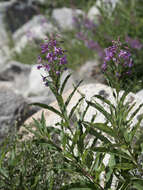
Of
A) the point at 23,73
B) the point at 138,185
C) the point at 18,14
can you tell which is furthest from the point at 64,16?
the point at 138,185

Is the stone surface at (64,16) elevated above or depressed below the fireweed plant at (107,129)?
above

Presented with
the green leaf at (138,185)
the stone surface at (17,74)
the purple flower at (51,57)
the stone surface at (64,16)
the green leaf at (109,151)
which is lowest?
the green leaf at (138,185)

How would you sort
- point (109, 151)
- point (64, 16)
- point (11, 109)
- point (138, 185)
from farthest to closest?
point (64, 16) → point (11, 109) → point (109, 151) → point (138, 185)

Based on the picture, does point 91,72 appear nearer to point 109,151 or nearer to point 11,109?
point 11,109

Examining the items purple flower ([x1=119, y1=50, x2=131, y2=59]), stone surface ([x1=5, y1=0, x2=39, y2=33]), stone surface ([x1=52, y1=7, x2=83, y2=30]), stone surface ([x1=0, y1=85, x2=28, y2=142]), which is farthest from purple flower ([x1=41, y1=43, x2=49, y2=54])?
stone surface ([x1=5, y1=0, x2=39, y2=33])

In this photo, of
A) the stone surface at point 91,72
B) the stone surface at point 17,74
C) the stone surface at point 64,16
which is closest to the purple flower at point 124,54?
the stone surface at point 91,72

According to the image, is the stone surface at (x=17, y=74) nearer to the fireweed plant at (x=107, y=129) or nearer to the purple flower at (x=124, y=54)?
the fireweed plant at (x=107, y=129)

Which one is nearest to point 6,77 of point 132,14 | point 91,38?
point 91,38

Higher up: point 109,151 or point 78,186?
point 109,151

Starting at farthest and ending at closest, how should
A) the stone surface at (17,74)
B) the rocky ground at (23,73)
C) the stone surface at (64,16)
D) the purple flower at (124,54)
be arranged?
the stone surface at (64,16), the stone surface at (17,74), the rocky ground at (23,73), the purple flower at (124,54)

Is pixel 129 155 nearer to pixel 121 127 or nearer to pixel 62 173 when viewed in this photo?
pixel 121 127

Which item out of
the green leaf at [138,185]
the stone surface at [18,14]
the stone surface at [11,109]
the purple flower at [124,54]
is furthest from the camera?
the stone surface at [18,14]

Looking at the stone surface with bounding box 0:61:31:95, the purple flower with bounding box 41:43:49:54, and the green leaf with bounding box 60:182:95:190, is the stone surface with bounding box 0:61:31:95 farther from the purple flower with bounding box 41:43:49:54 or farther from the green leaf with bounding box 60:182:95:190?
the green leaf with bounding box 60:182:95:190
